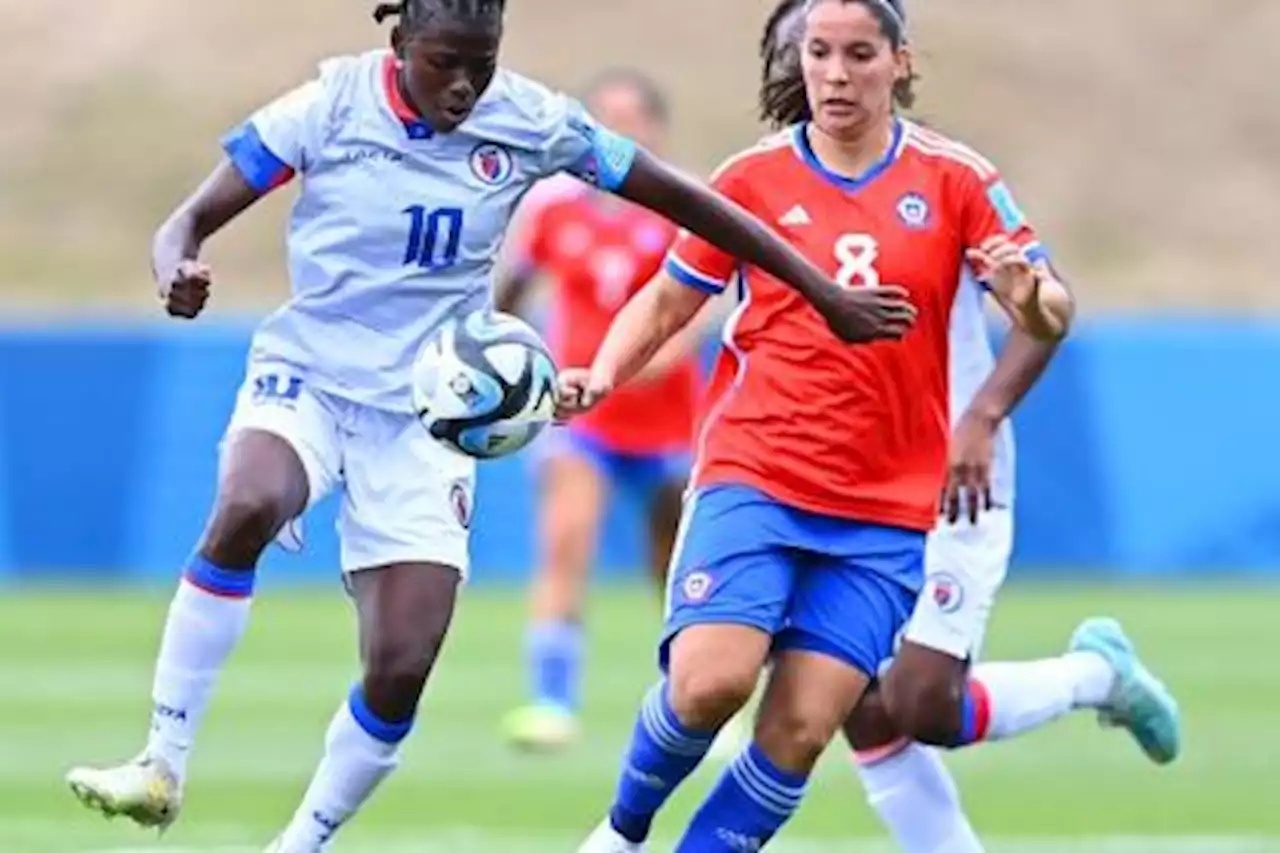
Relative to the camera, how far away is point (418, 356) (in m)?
9.48

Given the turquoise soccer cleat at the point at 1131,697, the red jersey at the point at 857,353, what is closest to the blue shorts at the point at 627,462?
the turquoise soccer cleat at the point at 1131,697

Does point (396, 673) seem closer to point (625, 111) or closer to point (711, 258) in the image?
point (711, 258)

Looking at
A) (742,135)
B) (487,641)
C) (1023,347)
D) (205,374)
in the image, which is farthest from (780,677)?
(742,135)

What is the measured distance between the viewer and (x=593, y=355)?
15.7 meters

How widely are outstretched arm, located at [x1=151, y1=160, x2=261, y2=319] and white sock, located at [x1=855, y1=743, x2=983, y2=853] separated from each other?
2.30m

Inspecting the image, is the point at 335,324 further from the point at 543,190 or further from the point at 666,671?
the point at 543,190

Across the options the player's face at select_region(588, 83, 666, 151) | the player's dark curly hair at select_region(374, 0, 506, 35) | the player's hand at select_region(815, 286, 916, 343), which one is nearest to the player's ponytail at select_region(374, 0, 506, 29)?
the player's dark curly hair at select_region(374, 0, 506, 35)

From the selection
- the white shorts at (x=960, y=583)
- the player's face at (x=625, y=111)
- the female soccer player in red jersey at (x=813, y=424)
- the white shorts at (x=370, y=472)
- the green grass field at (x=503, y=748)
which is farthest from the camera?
the player's face at (x=625, y=111)

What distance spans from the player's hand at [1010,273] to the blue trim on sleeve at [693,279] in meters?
0.72

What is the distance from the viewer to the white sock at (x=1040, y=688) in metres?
10.4

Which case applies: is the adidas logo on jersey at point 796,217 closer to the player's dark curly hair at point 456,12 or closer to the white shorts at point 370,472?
the player's dark curly hair at point 456,12

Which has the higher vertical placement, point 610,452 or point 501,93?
point 610,452

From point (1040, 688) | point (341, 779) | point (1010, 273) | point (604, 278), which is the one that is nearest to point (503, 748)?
point (604, 278)

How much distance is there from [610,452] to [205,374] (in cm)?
806
